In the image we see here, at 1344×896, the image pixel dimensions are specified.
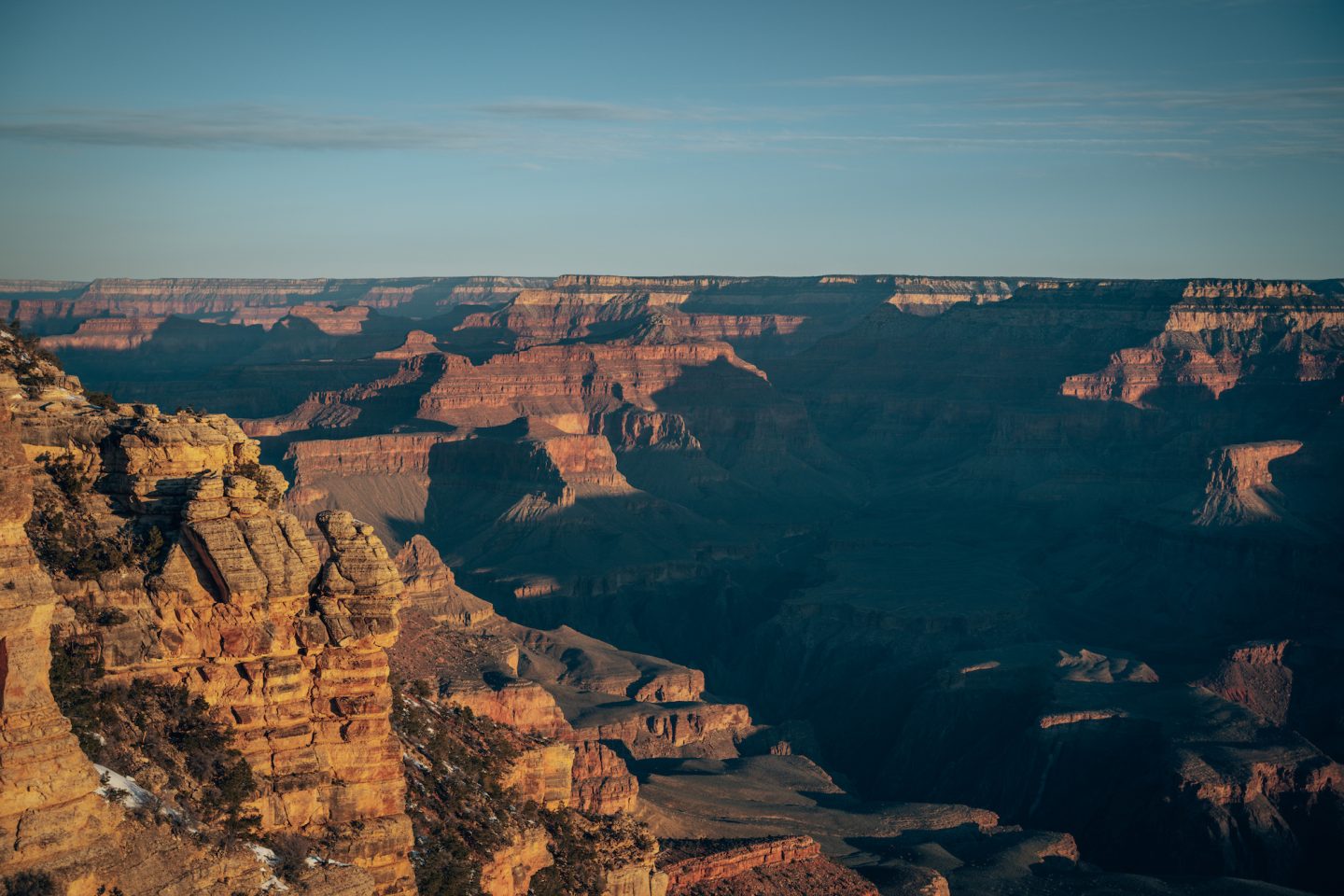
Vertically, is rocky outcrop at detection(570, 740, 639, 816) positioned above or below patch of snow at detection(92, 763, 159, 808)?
below

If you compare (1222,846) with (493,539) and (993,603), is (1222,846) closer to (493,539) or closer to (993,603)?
(993,603)

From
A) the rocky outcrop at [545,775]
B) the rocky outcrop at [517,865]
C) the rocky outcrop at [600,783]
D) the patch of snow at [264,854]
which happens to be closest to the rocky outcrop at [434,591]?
the rocky outcrop at [600,783]

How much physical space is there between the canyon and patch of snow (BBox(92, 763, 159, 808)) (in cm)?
39

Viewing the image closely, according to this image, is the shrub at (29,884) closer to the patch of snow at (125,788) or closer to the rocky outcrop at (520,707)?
the patch of snow at (125,788)

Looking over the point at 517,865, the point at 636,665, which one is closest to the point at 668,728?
the point at 636,665

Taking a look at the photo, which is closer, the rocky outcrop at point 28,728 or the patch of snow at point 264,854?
the rocky outcrop at point 28,728

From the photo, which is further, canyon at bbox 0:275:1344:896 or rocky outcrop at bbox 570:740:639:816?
rocky outcrop at bbox 570:740:639:816

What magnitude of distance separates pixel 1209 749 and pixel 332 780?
3286 inches

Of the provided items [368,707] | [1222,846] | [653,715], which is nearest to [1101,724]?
[1222,846]

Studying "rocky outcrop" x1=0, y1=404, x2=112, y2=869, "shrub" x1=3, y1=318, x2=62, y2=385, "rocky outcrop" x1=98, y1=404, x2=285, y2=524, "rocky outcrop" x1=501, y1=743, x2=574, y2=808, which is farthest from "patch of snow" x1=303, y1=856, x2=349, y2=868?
"rocky outcrop" x1=501, y1=743, x2=574, y2=808

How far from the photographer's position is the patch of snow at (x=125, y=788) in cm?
2370

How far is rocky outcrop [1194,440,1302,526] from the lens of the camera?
554 feet

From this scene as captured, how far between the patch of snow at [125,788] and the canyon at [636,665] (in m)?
0.39

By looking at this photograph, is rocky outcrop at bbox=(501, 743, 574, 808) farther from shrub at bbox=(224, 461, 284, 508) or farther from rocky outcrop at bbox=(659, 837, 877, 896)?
shrub at bbox=(224, 461, 284, 508)
